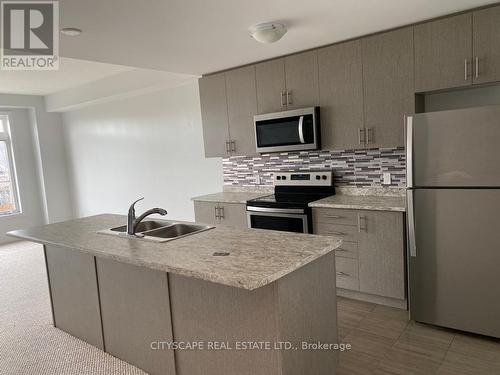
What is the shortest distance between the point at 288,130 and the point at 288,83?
46 centimetres

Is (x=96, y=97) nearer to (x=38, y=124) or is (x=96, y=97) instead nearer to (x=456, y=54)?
(x=38, y=124)

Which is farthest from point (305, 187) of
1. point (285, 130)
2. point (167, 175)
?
point (167, 175)

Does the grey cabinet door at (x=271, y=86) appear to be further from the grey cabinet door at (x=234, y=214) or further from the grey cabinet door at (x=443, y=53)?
the grey cabinet door at (x=443, y=53)

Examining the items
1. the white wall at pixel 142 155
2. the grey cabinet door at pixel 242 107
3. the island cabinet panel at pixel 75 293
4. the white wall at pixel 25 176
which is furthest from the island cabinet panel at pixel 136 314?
the white wall at pixel 25 176

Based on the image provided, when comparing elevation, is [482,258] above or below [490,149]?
below

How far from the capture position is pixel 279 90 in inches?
147

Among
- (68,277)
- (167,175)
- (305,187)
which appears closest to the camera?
(68,277)

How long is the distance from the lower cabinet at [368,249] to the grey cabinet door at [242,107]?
3.89 ft

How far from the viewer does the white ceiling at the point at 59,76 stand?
4.66 metres

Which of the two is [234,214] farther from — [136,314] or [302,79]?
[136,314]

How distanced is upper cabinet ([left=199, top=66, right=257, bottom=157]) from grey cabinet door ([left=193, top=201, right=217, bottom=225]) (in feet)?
2.02

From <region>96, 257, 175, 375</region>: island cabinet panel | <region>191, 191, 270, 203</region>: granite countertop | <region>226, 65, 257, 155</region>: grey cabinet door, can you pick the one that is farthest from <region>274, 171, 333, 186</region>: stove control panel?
<region>96, 257, 175, 375</region>: island cabinet panel

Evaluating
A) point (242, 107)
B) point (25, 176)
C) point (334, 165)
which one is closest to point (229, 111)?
point (242, 107)

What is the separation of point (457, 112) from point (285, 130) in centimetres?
161
